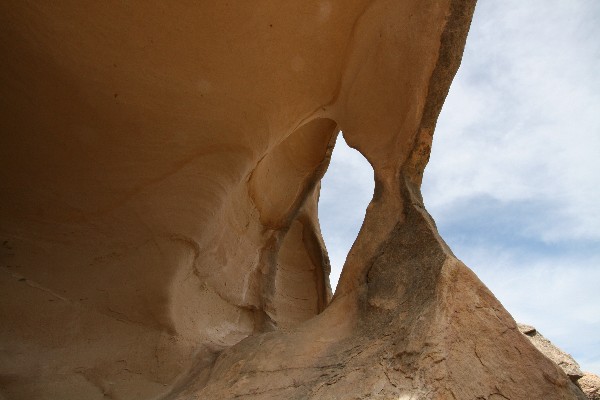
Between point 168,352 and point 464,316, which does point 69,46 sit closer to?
point 168,352

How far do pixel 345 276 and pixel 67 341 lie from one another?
4.00ft

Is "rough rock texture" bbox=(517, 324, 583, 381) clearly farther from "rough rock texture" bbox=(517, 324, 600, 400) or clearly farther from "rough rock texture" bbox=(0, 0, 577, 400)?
"rough rock texture" bbox=(0, 0, 577, 400)

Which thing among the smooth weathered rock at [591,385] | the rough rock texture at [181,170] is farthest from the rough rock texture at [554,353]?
the rough rock texture at [181,170]

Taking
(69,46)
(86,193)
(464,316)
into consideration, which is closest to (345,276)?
(464,316)

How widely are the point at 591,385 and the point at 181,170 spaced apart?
3642mm

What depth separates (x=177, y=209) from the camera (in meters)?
2.67

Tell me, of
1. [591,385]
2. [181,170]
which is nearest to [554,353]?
[591,385]

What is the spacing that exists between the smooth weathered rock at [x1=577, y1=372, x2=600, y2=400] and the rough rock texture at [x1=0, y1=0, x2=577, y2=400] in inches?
112

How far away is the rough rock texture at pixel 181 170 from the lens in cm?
217

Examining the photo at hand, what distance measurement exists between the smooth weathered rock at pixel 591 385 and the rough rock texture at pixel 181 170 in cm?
285

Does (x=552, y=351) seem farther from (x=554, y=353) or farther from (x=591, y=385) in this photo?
(x=591, y=385)

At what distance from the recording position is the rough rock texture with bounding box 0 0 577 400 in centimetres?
217

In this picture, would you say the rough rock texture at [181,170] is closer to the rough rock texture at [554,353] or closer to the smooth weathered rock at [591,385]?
the rough rock texture at [554,353]

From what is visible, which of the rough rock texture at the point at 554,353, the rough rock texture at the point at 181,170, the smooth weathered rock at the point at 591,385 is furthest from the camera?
the smooth weathered rock at the point at 591,385
